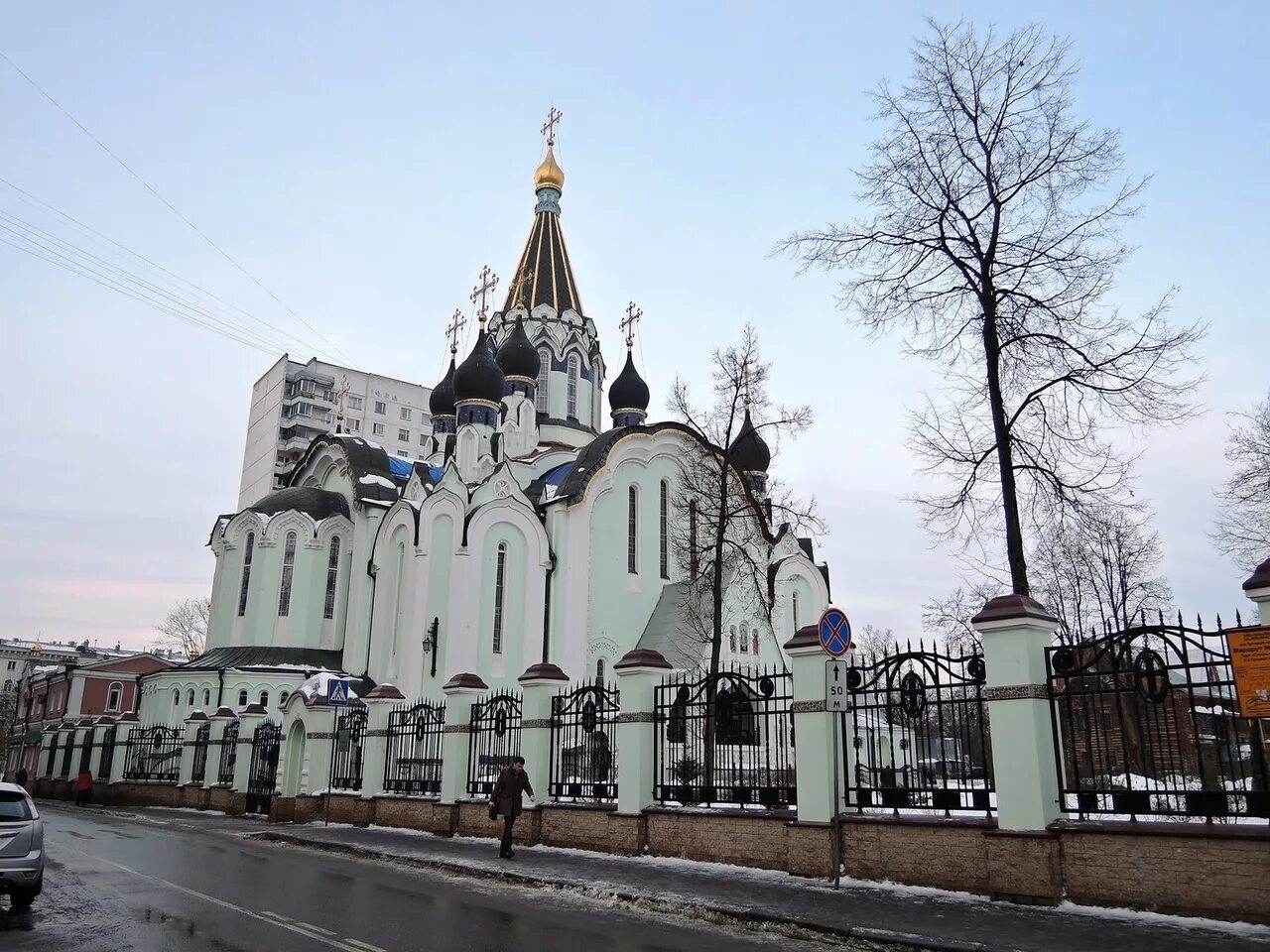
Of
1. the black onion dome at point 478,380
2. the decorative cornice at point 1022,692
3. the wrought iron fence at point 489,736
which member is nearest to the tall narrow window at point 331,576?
the black onion dome at point 478,380

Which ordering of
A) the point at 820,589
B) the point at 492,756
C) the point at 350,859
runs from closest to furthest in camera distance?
the point at 350,859 → the point at 492,756 → the point at 820,589

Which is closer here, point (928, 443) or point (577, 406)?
point (928, 443)

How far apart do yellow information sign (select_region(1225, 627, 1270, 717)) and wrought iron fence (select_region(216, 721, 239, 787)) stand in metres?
22.2

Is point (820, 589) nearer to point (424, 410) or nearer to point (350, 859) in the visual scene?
point (350, 859)

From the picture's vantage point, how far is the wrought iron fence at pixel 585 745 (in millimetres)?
14359

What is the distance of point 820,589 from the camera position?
35.3 metres

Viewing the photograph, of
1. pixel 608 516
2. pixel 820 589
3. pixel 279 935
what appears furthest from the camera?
pixel 820 589

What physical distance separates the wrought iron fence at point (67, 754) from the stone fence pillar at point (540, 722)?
85.3 ft

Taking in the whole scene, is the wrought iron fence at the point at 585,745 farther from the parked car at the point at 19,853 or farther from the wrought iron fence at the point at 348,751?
the parked car at the point at 19,853

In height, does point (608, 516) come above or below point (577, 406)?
below

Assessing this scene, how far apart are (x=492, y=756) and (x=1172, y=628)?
1189 cm

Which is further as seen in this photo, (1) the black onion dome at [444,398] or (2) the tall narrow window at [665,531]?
(1) the black onion dome at [444,398]

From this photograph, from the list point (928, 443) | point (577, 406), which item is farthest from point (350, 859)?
point (577, 406)

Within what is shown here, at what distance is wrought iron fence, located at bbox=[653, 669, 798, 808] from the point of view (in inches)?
468
